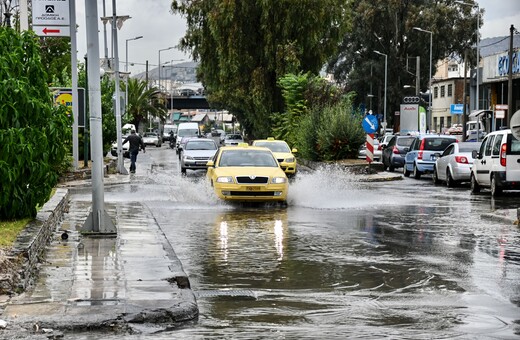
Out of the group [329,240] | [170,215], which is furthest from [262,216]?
[329,240]

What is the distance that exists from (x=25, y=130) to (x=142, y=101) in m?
102

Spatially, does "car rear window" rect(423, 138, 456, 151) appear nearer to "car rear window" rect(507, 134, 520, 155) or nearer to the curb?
"car rear window" rect(507, 134, 520, 155)

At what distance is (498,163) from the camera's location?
86.6ft

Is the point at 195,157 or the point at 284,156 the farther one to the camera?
the point at 195,157

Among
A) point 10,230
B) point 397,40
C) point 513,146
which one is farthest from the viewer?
point 397,40

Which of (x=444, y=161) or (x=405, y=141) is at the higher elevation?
(x=405, y=141)

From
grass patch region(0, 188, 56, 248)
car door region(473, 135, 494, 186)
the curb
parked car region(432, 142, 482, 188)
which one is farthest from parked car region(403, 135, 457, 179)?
grass patch region(0, 188, 56, 248)

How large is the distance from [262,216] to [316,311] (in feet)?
37.2

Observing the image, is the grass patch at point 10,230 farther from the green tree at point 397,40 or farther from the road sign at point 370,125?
the green tree at point 397,40

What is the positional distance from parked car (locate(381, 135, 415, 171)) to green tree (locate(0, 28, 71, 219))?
3029cm

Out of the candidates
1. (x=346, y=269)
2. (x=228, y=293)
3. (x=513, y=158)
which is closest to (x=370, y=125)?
(x=513, y=158)

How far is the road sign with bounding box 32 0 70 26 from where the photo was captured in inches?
1224

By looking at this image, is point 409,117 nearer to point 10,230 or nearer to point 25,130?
point 25,130

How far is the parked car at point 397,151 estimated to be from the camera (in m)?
44.4
